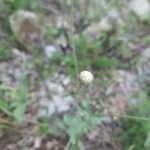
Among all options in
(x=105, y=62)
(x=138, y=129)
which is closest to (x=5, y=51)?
(x=105, y=62)

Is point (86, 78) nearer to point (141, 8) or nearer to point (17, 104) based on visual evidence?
point (17, 104)

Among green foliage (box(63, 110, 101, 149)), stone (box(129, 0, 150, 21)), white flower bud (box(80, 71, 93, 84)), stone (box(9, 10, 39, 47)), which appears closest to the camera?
white flower bud (box(80, 71, 93, 84))

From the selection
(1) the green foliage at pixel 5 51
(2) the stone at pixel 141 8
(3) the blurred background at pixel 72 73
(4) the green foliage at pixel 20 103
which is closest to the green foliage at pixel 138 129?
(3) the blurred background at pixel 72 73

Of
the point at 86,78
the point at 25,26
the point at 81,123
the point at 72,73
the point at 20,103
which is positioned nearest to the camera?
the point at 86,78

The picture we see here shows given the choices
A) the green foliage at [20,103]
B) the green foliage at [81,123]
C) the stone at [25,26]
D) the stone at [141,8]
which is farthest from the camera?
the stone at [141,8]

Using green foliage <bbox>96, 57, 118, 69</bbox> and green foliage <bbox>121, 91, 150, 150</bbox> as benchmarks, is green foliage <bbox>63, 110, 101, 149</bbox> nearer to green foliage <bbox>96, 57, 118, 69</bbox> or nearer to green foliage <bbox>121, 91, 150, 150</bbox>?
green foliage <bbox>121, 91, 150, 150</bbox>

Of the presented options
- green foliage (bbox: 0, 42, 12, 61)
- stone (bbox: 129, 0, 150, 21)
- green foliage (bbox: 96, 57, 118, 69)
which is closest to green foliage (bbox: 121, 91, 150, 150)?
green foliage (bbox: 96, 57, 118, 69)

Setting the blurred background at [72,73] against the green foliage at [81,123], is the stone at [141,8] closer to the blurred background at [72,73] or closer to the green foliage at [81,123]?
the blurred background at [72,73]
